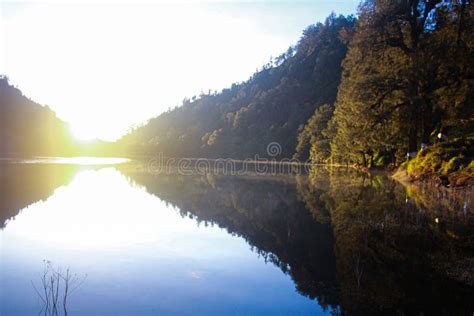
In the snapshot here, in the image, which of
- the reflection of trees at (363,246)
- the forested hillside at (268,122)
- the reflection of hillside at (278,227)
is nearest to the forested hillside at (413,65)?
the reflection of hillside at (278,227)

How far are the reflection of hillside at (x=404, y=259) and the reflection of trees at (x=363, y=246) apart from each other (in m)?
0.02

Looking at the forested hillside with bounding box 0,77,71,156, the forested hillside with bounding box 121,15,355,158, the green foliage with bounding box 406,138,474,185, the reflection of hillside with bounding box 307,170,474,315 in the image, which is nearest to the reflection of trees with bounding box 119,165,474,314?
the reflection of hillside with bounding box 307,170,474,315

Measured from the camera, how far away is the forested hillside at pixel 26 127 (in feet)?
508

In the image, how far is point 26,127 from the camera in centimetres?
17400

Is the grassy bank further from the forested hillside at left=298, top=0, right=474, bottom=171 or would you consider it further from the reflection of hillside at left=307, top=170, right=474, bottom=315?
the reflection of hillside at left=307, top=170, right=474, bottom=315

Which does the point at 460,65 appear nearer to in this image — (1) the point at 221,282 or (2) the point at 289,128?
(1) the point at 221,282

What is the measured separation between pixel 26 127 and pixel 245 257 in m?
191

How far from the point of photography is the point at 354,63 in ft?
133

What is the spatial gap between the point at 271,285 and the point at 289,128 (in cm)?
13770

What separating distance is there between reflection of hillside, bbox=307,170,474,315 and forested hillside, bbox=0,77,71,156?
159155 mm

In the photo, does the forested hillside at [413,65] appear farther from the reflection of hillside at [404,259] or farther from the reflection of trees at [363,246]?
the reflection of hillside at [404,259]

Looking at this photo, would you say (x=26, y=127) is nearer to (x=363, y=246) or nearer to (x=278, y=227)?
(x=278, y=227)

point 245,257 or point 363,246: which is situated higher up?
point 363,246

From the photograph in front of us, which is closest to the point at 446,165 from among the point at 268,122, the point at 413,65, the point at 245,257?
the point at 413,65
